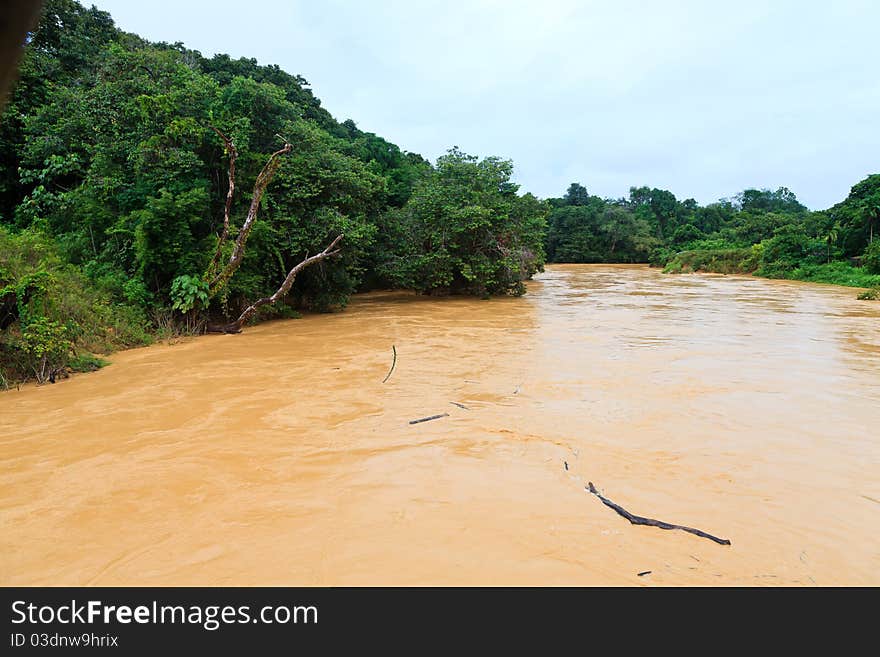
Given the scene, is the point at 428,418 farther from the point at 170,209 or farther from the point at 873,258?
the point at 873,258

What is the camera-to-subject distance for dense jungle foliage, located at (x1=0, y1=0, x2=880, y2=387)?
9.36 meters

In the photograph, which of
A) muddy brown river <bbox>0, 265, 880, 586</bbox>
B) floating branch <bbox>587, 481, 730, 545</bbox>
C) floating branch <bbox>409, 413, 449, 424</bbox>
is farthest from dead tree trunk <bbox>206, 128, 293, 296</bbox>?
floating branch <bbox>587, 481, 730, 545</bbox>

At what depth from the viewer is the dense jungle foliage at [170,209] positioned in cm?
936

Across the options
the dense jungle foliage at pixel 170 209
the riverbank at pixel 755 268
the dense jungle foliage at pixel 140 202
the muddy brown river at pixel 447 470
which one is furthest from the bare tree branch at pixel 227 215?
the riverbank at pixel 755 268

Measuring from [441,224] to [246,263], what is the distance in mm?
7792

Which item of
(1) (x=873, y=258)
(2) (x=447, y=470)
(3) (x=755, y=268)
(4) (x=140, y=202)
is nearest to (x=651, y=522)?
(2) (x=447, y=470)

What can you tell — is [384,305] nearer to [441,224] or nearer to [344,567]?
[441,224]

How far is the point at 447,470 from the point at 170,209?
930 centimetres

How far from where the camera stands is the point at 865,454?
13.9 ft
